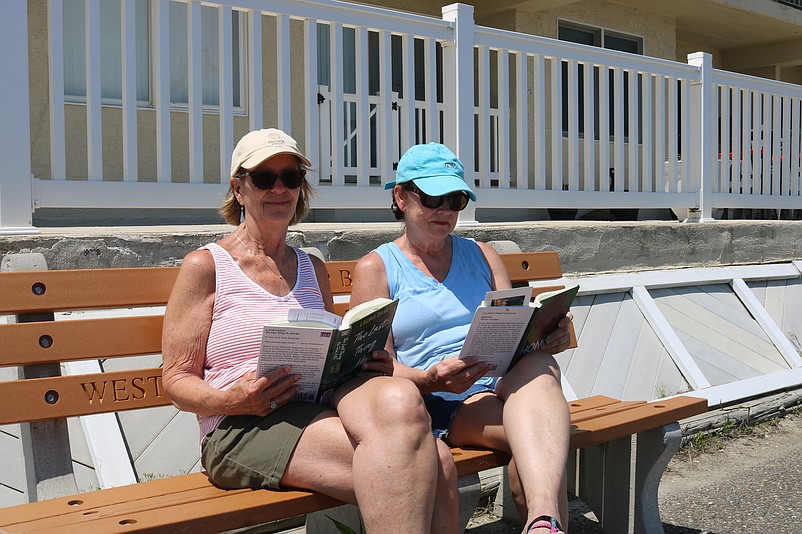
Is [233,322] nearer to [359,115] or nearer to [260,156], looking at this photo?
[260,156]

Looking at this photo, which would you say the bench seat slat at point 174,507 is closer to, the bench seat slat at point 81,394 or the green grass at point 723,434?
the bench seat slat at point 81,394

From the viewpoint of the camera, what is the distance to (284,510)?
8.60ft

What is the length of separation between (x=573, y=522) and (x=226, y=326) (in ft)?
6.61

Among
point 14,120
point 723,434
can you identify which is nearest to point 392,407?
point 14,120

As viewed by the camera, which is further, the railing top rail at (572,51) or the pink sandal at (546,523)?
the railing top rail at (572,51)

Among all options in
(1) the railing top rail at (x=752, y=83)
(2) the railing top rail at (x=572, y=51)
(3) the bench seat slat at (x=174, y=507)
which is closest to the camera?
(3) the bench seat slat at (x=174, y=507)

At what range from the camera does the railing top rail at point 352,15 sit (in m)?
4.93

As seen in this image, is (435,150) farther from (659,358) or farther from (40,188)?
(659,358)

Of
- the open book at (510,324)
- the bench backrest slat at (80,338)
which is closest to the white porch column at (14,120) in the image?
the bench backrest slat at (80,338)

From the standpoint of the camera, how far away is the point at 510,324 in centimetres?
307

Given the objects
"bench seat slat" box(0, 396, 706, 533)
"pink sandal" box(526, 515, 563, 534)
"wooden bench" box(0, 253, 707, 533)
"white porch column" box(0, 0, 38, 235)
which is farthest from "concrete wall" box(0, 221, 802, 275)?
"pink sandal" box(526, 515, 563, 534)

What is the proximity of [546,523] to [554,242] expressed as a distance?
140 inches

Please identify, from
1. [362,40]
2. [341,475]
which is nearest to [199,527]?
[341,475]

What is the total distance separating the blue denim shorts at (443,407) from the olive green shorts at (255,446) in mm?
560
